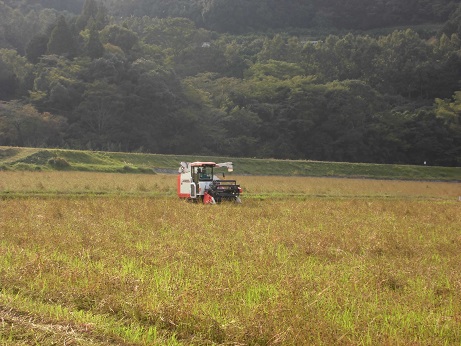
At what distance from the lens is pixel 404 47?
77.9 m

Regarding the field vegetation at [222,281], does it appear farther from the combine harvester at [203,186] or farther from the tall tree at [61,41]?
the tall tree at [61,41]

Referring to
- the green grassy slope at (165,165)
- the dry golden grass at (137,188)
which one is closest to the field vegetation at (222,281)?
the dry golden grass at (137,188)

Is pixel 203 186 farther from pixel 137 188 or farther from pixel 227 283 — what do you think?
pixel 227 283

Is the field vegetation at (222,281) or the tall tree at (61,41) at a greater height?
the tall tree at (61,41)

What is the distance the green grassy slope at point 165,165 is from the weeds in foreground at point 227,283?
71.6 ft

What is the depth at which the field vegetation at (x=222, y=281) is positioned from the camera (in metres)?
5.70

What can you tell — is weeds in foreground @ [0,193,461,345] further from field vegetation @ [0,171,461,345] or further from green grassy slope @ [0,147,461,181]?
green grassy slope @ [0,147,461,181]

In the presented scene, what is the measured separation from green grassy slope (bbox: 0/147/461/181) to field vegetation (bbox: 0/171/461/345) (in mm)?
20402

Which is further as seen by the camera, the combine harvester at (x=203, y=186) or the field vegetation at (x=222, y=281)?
the combine harvester at (x=203, y=186)

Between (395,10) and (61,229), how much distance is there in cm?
11856

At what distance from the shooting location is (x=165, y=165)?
4275 centimetres

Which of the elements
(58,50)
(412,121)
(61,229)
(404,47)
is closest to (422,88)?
(404,47)

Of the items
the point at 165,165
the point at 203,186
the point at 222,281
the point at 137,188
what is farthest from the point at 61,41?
the point at 222,281

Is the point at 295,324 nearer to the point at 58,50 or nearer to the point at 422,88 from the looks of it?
the point at 58,50
